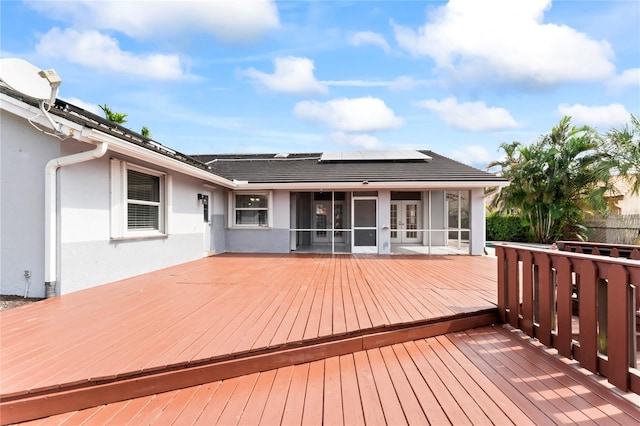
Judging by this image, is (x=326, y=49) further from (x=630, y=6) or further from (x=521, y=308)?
(x=521, y=308)

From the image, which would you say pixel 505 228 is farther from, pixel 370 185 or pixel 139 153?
pixel 139 153

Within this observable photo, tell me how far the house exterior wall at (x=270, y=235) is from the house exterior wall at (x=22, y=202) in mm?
6123

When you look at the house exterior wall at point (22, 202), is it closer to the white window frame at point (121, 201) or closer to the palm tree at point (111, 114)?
the white window frame at point (121, 201)

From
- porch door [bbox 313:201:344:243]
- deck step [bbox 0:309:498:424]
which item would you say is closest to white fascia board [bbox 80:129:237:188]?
deck step [bbox 0:309:498:424]

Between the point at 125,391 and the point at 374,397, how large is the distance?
6.50 feet

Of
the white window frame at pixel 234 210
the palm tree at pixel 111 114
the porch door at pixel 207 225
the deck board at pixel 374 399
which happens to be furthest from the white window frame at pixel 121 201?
the palm tree at pixel 111 114

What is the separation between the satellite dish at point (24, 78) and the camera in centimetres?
346

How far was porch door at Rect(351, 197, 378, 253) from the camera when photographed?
1040 centimetres

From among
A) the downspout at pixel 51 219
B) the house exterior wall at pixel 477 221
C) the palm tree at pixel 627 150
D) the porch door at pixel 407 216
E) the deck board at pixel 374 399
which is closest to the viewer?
the deck board at pixel 374 399

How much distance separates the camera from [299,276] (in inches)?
245

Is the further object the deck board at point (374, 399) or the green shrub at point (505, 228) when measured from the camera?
the green shrub at point (505, 228)

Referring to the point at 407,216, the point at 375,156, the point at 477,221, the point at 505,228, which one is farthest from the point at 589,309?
the point at 505,228

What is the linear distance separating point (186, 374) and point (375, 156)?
11335 mm

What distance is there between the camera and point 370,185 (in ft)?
31.0
